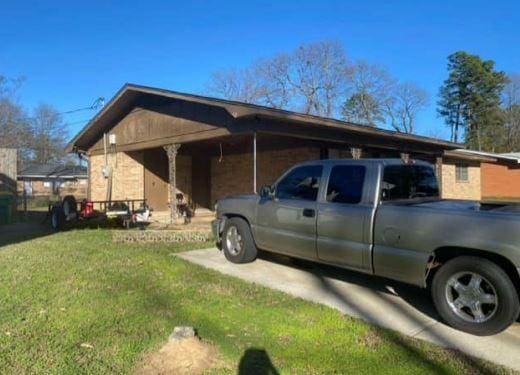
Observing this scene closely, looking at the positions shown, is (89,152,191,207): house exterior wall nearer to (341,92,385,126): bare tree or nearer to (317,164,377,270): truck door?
(317,164,377,270): truck door

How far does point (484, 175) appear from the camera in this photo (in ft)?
100

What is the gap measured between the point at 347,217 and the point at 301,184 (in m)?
1.19

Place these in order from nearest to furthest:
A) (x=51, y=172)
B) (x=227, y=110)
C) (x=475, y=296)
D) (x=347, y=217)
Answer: (x=475, y=296)
(x=347, y=217)
(x=227, y=110)
(x=51, y=172)

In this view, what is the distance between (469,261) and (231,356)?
2.51 m

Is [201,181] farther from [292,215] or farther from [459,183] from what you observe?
[292,215]

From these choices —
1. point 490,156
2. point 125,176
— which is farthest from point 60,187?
point 490,156

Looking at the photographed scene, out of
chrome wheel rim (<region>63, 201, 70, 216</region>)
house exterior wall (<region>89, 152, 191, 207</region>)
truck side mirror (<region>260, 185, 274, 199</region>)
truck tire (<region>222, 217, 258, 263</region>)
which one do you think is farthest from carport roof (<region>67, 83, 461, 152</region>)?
chrome wheel rim (<region>63, 201, 70, 216</region>)

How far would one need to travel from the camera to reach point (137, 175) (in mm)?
18375

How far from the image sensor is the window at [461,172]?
25.1m

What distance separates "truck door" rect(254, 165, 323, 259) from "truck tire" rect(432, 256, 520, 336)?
187 centimetres

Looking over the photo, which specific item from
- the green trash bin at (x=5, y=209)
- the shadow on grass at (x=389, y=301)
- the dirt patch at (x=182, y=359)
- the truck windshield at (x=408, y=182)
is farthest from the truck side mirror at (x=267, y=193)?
the green trash bin at (x=5, y=209)

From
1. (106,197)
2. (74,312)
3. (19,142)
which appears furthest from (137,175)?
(19,142)

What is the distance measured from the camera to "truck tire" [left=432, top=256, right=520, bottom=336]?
4.32 m

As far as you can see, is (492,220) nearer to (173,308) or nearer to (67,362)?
(173,308)
